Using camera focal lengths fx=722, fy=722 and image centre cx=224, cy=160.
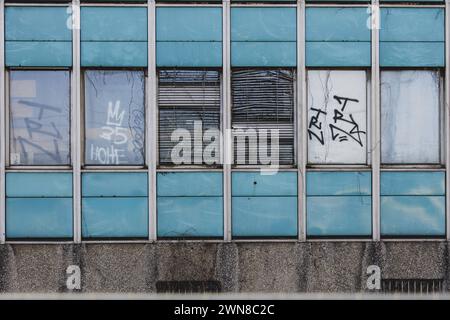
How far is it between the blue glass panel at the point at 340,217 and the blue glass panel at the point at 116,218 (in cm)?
267

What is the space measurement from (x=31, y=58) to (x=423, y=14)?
6336mm

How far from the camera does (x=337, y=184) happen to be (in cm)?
1159

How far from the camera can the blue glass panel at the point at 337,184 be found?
38.0ft

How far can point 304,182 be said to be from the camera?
1155cm

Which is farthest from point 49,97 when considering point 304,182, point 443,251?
point 443,251

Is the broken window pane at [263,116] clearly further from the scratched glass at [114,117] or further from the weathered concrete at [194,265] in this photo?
the scratched glass at [114,117]

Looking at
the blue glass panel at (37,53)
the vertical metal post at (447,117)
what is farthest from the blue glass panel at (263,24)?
the blue glass panel at (37,53)

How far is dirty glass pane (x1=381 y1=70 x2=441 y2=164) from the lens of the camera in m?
11.8

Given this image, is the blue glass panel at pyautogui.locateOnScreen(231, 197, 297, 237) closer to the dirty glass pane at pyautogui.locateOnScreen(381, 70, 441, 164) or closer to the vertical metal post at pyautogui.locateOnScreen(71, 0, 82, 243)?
the dirty glass pane at pyautogui.locateOnScreen(381, 70, 441, 164)

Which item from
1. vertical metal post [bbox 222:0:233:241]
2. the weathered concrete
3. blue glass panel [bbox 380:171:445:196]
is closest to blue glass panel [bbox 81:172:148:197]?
the weathered concrete

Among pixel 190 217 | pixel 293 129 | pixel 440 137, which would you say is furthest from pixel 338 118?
pixel 190 217

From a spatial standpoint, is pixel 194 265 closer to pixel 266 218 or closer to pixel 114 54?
pixel 266 218

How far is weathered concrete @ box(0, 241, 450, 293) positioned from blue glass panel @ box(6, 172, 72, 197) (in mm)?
829

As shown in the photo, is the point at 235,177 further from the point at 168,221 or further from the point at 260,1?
the point at 260,1
